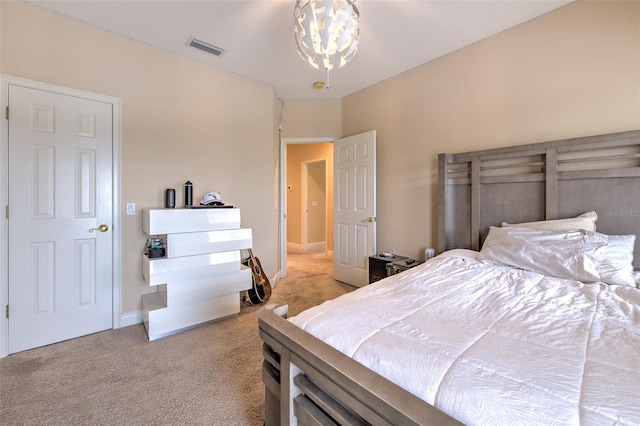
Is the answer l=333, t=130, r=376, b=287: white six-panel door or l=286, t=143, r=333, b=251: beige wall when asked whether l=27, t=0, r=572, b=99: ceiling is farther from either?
l=286, t=143, r=333, b=251: beige wall

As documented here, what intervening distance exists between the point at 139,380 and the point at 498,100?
3.60m

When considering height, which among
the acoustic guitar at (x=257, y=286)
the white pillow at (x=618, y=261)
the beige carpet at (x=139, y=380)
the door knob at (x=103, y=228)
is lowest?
the beige carpet at (x=139, y=380)

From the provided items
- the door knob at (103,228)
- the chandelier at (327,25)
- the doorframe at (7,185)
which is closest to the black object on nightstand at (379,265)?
the chandelier at (327,25)

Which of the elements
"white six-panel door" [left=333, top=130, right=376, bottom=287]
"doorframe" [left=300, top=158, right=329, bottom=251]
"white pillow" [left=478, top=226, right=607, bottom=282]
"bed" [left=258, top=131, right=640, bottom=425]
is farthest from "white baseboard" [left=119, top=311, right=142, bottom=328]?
"doorframe" [left=300, top=158, right=329, bottom=251]

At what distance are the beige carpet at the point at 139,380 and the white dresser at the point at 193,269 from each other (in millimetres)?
169

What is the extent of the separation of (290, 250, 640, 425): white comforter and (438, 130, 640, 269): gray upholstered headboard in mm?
751

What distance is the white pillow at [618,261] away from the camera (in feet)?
5.29

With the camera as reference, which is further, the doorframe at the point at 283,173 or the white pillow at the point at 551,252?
the doorframe at the point at 283,173

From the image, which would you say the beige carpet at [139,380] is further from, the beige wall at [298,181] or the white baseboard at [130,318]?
the beige wall at [298,181]

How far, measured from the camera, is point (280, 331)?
108 centimetres

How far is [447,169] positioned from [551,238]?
1.15 m


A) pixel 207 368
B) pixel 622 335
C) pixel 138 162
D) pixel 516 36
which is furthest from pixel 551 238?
pixel 138 162

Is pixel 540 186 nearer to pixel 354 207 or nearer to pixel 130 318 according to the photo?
pixel 354 207

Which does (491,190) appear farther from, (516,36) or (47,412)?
(47,412)
